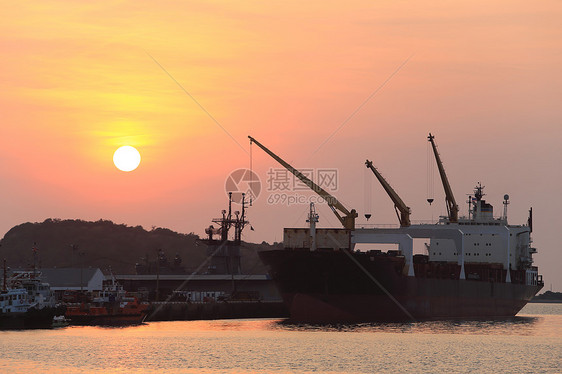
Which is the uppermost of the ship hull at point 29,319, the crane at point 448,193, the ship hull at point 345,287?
the crane at point 448,193

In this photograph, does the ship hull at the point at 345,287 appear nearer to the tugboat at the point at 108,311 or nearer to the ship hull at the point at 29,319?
the tugboat at the point at 108,311

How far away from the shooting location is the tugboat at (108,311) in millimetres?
95938

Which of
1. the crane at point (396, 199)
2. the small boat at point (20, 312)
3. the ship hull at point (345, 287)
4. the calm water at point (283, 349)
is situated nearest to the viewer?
the calm water at point (283, 349)

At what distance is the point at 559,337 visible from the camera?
92125 mm

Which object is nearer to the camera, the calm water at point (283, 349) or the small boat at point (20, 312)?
the calm water at point (283, 349)

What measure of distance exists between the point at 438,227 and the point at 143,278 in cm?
4377

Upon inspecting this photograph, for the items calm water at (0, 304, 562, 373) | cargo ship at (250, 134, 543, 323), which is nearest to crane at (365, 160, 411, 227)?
cargo ship at (250, 134, 543, 323)

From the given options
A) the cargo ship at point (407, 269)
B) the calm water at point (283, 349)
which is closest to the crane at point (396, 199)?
the cargo ship at point (407, 269)

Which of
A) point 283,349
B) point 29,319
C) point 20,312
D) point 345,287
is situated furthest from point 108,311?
point 283,349

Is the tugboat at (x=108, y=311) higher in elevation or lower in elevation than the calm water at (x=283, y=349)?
higher

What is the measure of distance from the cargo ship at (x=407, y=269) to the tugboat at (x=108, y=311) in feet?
48.0

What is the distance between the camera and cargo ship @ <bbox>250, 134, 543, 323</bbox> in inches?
3706

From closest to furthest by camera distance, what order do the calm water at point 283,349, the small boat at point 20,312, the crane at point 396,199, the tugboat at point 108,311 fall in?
1. the calm water at point 283,349
2. the small boat at point 20,312
3. the tugboat at point 108,311
4. the crane at point 396,199

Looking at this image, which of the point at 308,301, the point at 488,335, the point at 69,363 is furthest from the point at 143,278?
the point at 69,363
